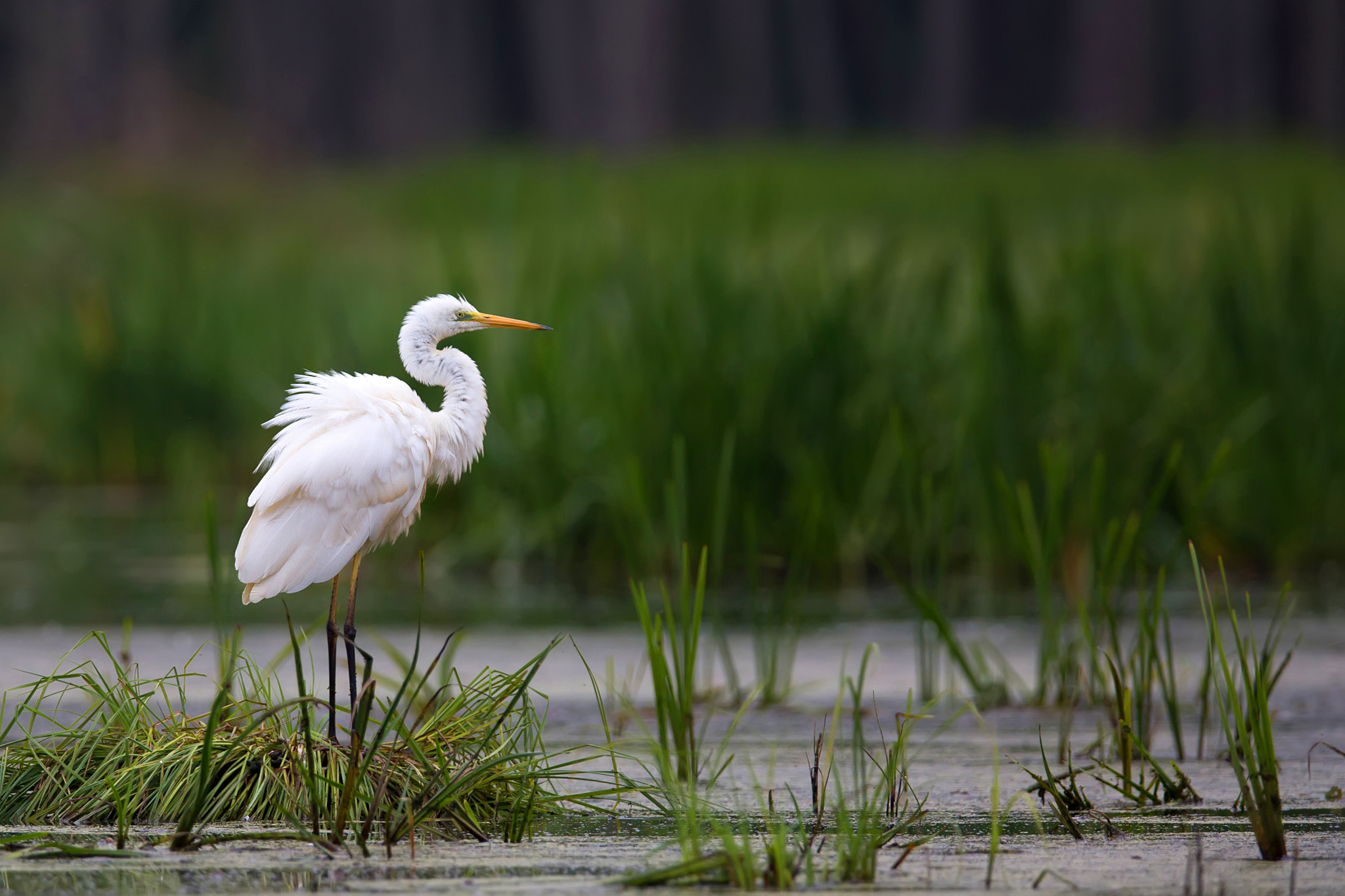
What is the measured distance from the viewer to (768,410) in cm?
639

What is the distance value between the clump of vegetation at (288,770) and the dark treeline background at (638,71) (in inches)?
431

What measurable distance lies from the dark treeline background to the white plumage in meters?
10.4

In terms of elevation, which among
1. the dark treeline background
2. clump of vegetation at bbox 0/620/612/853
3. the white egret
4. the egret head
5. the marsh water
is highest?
the dark treeline background

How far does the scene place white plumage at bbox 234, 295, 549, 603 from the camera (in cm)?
378

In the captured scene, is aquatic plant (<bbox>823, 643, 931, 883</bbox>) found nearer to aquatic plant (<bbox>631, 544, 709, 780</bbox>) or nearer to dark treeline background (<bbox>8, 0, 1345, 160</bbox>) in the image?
aquatic plant (<bbox>631, 544, 709, 780</bbox>)

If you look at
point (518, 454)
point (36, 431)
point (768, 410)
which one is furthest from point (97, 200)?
point (768, 410)

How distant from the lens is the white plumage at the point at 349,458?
378 cm

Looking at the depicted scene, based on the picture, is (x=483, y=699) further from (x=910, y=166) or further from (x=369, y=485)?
(x=910, y=166)

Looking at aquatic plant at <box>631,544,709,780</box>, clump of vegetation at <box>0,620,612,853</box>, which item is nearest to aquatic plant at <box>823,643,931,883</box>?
aquatic plant at <box>631,544,709,780</box>

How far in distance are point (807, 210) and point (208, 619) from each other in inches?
316

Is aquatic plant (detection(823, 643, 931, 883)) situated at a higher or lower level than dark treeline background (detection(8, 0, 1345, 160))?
lower

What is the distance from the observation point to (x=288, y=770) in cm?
336

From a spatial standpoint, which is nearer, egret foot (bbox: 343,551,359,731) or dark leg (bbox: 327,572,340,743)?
dark leg (bbox: 327,572,340,743)

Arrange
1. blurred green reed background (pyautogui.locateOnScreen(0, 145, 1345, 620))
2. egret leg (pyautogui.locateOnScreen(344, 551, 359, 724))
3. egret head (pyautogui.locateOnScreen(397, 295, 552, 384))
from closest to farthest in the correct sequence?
egret leg (pyautogui.locateOnScreen(344, 551, 359, 724))
egret head (pyautogui.locateOnScreen(397, 295, 552, 384))
blurred green reed background (pyautogui.locateOnScreen(0, 145, 1345, 620))
